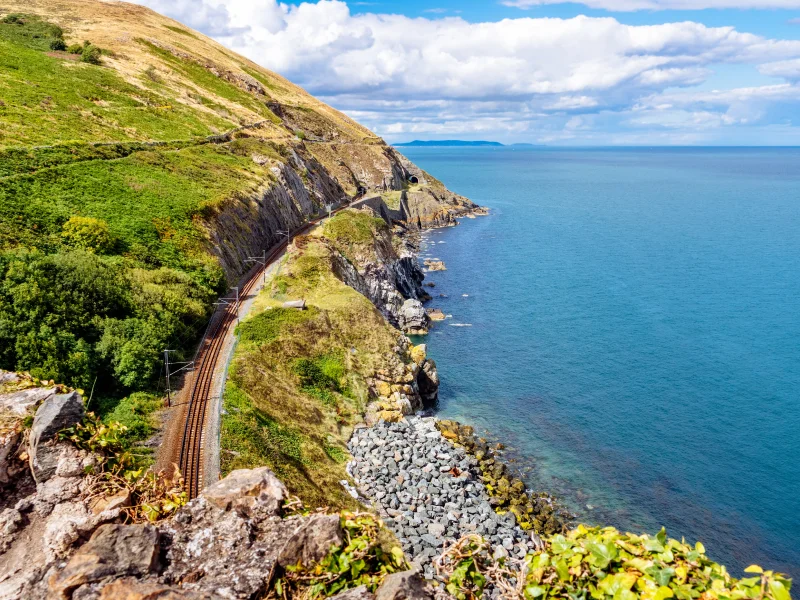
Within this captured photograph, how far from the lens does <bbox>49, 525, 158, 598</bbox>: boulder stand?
850 cm

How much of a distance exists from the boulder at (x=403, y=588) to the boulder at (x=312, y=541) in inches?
52.4

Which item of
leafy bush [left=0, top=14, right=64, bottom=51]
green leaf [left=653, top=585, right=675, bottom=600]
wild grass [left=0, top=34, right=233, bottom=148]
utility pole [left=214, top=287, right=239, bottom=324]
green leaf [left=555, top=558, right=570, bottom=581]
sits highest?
leafy bush [left=0, top=14, right=64, bottom=51]

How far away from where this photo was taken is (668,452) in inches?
1918

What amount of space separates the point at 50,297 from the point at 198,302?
1313 cm

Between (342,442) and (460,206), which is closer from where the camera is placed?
(342,442)

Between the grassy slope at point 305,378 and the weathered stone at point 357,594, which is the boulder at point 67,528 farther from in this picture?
the grassy slope at point 305,378

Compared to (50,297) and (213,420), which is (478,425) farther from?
(50,297)

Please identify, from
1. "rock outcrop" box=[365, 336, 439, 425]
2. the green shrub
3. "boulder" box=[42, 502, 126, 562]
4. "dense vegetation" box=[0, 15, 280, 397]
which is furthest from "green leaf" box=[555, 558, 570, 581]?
the green shrub

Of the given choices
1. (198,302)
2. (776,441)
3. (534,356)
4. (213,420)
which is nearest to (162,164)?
(198,302)

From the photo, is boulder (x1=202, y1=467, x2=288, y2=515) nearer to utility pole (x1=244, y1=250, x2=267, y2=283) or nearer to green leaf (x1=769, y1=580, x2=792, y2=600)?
green leaf (x1=769, y1=580, x2=792, y2=600)

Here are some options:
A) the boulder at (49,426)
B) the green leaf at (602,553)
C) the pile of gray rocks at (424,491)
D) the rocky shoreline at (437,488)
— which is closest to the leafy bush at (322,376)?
the rocky shoreline at (437,488)

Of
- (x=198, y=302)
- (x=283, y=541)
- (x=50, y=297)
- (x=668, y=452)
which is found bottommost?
(x=668, y=452)

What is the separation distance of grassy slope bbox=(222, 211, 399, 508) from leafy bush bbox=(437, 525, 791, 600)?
23.0 metres

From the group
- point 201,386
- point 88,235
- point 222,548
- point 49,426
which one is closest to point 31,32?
point 88,235
